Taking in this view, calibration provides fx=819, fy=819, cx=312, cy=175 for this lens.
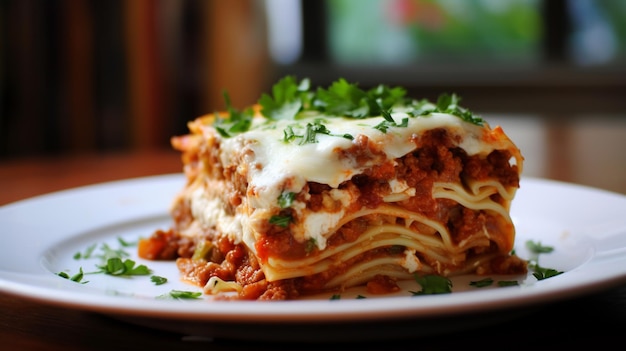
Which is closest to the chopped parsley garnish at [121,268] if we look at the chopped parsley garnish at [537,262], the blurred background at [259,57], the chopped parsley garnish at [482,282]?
the chopped parsley garnish at [482,282]

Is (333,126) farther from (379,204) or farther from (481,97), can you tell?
(481,97)

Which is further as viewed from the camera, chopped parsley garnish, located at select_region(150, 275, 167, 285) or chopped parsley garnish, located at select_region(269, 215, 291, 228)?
chopped parsley garnish, located at select_region(150, 275, 167, 285)

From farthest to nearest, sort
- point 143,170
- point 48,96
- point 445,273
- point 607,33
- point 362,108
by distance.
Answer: point 607,33 → point 48,96 → point 143,170 → point 362,108 → point 445,273

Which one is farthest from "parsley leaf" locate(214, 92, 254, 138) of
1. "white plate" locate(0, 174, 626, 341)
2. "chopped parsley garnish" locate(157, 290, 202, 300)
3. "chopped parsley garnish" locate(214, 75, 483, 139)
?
"chopped parsley garnish" locate(157, 290, 202, 300)

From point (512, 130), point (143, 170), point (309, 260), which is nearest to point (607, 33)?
point (512, 130)

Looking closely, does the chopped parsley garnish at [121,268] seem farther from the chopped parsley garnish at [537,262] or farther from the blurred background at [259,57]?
the blurred background at [259,57]

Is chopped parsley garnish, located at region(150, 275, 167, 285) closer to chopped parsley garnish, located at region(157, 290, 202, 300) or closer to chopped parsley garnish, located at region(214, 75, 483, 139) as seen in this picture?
chopped parsley garnish, located at region(157, 290, 202, 300)

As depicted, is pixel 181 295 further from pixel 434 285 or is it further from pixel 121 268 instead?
pixel 434 285
